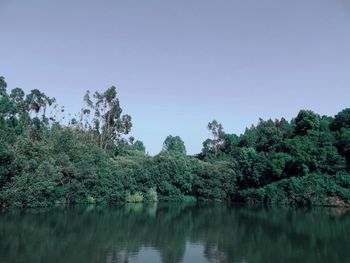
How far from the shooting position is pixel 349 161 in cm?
4734

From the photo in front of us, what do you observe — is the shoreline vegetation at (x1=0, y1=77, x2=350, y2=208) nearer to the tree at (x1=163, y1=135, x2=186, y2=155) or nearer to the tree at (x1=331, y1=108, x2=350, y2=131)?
the tree at (x1=331, y1=108, x2=350, y2=131)

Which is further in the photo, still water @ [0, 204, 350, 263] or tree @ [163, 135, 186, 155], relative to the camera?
tree @ [163, 135, 186, 155]

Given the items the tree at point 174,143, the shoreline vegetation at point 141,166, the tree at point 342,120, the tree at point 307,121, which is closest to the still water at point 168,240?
the shoreline vegetation at point 141,166

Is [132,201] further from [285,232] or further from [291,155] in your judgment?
[285,232]

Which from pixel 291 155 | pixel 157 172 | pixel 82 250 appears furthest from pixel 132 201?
pixel 82 250

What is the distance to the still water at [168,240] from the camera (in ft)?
52.2

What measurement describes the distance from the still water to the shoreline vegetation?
20.7 ft

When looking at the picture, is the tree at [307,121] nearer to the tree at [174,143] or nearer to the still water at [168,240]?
the still water at [168,240]

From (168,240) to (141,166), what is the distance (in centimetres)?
3067

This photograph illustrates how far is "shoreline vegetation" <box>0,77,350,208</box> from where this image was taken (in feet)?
114

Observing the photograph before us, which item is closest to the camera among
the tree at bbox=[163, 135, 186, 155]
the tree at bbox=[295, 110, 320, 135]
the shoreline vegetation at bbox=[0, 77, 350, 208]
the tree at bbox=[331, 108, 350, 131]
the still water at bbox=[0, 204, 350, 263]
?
the still water at bbox=[0, 204, 350, 263]

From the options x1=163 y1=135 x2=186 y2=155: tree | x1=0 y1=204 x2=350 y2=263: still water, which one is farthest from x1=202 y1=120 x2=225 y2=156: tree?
x1=0 y1=204 x2=350 y2=263: still water

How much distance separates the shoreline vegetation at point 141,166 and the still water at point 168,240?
6318mm

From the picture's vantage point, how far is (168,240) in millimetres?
20500
